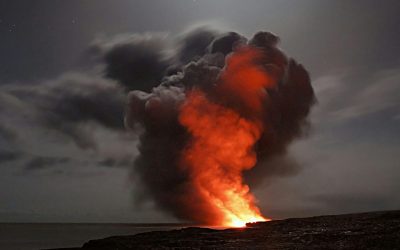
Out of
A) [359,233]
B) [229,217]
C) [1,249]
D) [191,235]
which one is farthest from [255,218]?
[1,249]

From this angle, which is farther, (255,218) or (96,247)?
(255,218)

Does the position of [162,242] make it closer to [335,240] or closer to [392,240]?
[335,240]

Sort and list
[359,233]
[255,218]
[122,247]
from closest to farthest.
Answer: [122,247] < [359,233] < [255,218]

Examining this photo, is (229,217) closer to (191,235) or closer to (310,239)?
(191,235)

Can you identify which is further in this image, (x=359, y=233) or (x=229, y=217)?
(x=229, y=217)

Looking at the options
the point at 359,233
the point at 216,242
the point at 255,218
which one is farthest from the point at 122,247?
the point at 255,218

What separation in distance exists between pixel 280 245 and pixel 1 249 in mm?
106611

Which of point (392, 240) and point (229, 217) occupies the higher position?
point (229, 217)

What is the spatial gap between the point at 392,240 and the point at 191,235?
117 feet

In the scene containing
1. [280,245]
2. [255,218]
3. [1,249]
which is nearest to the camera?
[280,245]

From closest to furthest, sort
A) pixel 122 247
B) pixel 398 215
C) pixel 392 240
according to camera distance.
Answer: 1. pixel 392 240
2. pixel 122 247
3. pixel 398 215

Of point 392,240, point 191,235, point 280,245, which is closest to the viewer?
point 392,240

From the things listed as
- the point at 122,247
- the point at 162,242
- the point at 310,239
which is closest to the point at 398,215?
the point at 310,239

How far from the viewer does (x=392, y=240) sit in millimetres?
56469
